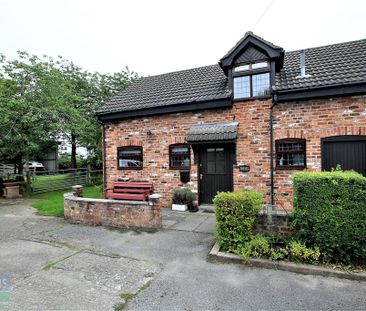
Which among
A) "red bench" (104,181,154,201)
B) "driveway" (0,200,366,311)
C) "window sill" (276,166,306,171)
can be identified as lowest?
"driveway" (0,200,366,311)

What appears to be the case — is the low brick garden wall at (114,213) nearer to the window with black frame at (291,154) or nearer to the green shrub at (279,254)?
the green shrub at (279,254)

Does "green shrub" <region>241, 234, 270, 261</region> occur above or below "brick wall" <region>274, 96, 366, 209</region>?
below

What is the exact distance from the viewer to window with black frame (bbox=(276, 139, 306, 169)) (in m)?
7.56

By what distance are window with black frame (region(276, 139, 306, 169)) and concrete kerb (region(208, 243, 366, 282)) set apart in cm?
417

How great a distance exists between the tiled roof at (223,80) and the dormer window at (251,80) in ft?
1.26

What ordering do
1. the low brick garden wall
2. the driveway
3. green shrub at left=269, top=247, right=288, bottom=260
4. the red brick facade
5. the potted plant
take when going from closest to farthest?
the driveway
green shrub at left=269, top=247, right=288, bottom=260
the low brick garden wall
the red brick facade
the potted plant

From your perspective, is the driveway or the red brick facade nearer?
the driveway

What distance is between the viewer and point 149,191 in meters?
8.41

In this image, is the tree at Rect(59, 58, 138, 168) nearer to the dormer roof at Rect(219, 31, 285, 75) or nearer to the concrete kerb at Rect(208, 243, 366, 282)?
the dormer roof at Rect(219, 31, 285, 75)

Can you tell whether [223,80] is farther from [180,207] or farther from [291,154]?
[180,207]

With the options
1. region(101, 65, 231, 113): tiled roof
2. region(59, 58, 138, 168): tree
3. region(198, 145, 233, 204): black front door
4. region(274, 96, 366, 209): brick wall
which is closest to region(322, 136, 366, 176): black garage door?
region(274, 96, 366, 209): brick wall

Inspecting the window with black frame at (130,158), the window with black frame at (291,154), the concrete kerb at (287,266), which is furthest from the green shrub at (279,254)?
the window with black frame at (130,158)

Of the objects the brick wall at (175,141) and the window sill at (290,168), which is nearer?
the window sill at (290,168)

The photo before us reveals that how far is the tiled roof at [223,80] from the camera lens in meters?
7.54
